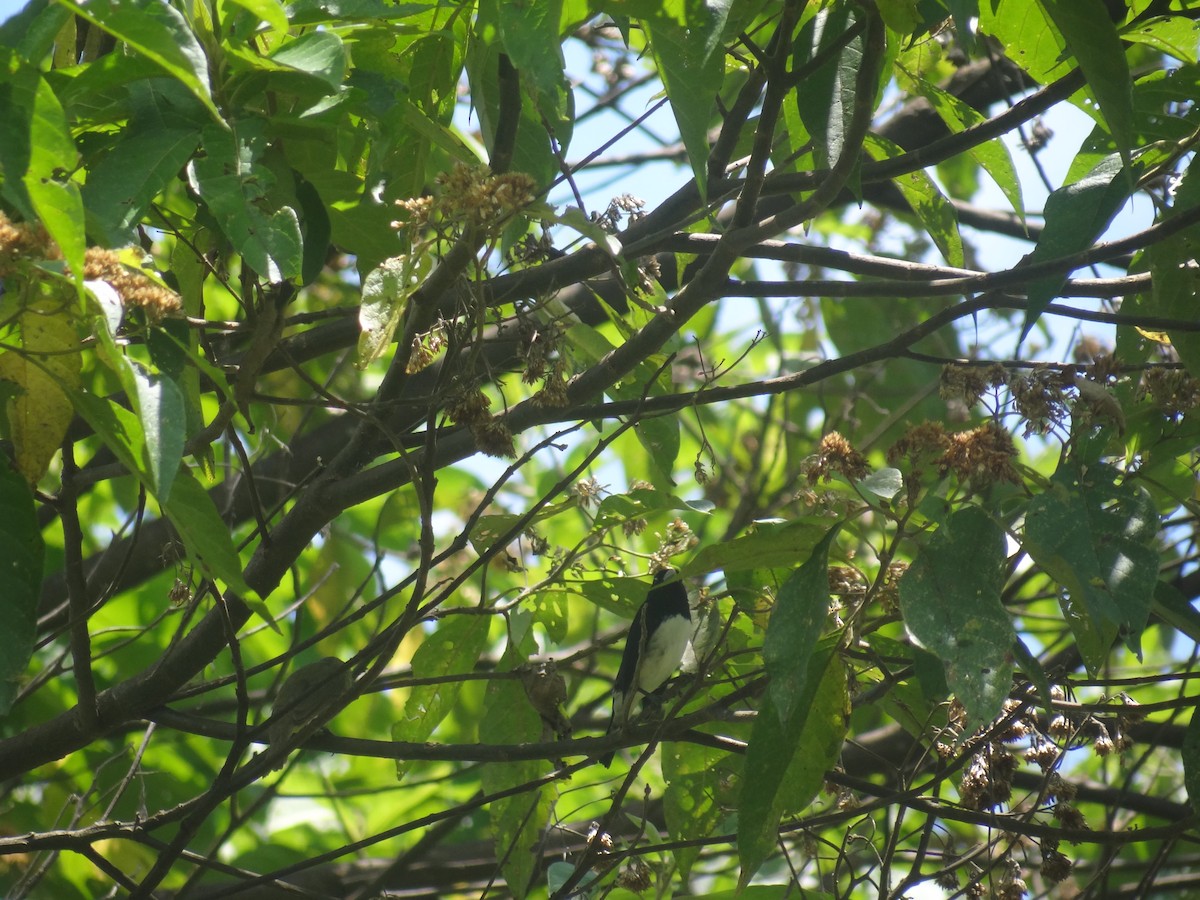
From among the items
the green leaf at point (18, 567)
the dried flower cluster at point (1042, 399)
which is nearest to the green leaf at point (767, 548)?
the dried flower cluster at point (1042, 399)

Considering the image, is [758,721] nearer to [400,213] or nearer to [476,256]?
[476,256]

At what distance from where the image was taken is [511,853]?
2.06m

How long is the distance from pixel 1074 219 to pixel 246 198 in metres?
1.08

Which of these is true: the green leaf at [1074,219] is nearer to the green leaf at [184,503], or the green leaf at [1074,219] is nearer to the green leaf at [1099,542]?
the green leaf at [1099,542]

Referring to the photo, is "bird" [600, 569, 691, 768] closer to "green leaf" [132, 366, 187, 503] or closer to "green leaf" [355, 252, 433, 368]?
"green leaf" [355, 252, 433, 368]

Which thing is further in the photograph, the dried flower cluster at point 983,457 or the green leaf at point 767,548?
the green leaf at point 767,548

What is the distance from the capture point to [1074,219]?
1546 millimetres

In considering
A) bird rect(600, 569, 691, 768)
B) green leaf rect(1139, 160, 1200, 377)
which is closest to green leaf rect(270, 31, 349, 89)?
green leaf rect(1139, 160, 1200, 377)

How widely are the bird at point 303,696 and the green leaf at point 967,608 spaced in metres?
0.95

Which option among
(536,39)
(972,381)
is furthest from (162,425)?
(972,381)

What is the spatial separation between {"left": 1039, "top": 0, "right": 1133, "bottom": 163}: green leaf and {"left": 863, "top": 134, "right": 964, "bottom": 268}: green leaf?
53 centimetres

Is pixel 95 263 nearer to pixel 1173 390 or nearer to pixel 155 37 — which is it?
pixel 155 37

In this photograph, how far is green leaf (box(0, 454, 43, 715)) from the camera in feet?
4.88

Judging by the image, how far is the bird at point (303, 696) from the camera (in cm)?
190
